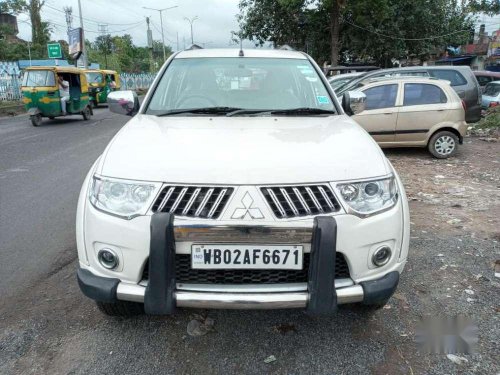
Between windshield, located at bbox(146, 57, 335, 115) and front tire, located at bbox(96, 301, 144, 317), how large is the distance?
4.79 feet

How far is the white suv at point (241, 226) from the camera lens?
205 cm

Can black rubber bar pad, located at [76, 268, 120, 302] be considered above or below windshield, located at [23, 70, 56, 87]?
below

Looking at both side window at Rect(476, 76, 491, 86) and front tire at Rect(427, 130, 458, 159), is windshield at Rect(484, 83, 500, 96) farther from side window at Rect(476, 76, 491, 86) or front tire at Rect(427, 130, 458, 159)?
front tire at Rect(427, 130, 458, 159)

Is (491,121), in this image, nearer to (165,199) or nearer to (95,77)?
(165,199)

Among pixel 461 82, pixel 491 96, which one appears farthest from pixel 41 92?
pixel 491 96

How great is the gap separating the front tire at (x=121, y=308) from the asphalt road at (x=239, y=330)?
12 cm

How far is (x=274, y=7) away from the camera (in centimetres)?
2495

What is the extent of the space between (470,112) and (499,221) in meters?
6.21

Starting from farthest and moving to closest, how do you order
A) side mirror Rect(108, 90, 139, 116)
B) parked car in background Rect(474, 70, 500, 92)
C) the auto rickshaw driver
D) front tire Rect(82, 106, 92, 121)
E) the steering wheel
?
parked car in background Rect(474, 70, 500, 92) < front tire Rect(82, 106, 92, 121) < the auto rickshaw driver < side mirror Rect(108, 90, 139, 116) < the steering wheel

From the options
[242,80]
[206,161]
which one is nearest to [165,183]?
[206,161]

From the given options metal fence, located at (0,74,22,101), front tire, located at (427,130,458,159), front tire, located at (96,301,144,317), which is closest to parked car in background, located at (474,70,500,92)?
front tire, located at (427,130,458,159)

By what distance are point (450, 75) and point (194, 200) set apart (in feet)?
33.5

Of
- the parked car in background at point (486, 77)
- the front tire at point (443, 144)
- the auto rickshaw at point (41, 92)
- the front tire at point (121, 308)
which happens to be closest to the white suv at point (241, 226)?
the front tire at point (121, 308)

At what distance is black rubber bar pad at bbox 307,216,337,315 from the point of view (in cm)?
203
